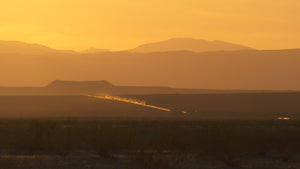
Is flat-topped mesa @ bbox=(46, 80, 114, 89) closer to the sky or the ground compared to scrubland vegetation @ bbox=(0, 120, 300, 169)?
closer to the sky

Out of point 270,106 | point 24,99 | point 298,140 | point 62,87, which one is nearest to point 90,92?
point 62,87

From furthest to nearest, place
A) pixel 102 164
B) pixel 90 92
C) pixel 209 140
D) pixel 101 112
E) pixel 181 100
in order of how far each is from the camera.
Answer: pixel 90 92, pixel 181 100, pixel 101 112, pixel 209 140, pixel 102 164

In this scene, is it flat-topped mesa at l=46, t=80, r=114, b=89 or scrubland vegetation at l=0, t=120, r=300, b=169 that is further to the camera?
flat-topped mesa at l=46, t=80, r=114, b=89

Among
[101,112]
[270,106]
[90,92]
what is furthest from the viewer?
[90,92]

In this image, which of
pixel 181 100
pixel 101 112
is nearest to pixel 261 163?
pixel 101 112

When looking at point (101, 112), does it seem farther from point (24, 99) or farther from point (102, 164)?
point (102, 164)

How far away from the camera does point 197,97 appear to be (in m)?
116

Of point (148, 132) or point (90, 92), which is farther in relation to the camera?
point (90, 92)

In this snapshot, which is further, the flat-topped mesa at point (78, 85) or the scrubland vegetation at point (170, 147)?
the flat-topped mesa at point (78, 85)

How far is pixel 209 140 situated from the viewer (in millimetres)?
26312

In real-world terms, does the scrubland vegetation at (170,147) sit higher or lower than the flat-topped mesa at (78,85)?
lower

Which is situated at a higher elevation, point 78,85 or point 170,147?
point 78,85

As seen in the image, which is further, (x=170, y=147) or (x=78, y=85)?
(x=78, y=85)

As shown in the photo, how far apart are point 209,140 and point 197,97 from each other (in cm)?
9022
